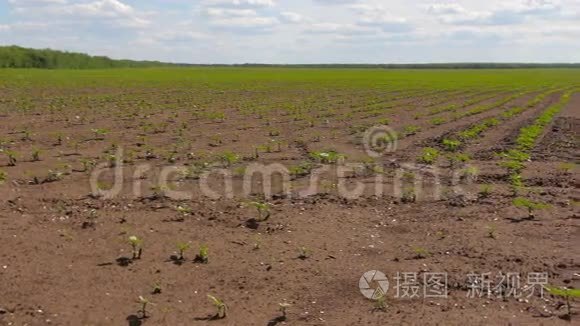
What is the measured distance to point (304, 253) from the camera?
6.72 metres

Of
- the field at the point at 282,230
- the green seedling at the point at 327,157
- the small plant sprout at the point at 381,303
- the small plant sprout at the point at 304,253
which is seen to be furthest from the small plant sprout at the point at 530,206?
the green seedling at the point at 327,157

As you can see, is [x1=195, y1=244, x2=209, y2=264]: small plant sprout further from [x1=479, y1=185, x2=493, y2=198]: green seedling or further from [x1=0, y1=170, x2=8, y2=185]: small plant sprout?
[x1=479, y1=185, x2=493, y2=198]: green seedling

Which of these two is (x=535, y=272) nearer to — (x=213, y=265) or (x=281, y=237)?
(x=281, y=237)

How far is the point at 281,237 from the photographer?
7270 mm

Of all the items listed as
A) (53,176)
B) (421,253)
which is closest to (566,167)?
(421,253)

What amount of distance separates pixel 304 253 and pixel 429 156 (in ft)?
20.7

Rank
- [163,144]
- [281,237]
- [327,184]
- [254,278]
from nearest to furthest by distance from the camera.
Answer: [254,278], [281,237], [327,184], [163,144]

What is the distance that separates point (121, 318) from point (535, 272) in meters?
4.14

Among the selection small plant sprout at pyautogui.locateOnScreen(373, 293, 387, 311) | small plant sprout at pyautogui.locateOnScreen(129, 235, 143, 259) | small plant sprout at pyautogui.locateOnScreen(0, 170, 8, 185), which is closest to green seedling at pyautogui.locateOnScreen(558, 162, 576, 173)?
small plant sprout at pyautogui.locateOnScreen(373, 293, 387, 311)

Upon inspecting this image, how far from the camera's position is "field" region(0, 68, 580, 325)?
543 centimetres

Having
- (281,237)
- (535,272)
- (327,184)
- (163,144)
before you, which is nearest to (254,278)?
(281,237)

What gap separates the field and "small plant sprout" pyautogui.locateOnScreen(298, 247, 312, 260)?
4cm

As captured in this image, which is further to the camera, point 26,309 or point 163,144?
point 163,144

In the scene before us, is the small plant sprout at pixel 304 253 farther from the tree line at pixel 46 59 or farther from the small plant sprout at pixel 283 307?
the tree line at pixel 46 59
